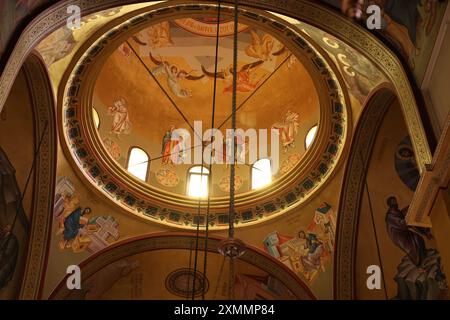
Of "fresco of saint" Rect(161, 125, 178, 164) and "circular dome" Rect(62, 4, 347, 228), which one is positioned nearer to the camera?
"circular dome" Rect(62, 4, 347, 228)

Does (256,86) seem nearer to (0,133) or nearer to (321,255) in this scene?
(321,255)

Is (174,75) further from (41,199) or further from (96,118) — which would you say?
(41,199)

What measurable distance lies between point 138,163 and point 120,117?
1129 mm

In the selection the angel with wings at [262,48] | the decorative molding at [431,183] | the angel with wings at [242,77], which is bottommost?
the decorative molding at [431,183]

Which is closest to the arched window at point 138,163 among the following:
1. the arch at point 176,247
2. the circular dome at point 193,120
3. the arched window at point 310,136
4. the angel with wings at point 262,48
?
the circular dome at point 193,120

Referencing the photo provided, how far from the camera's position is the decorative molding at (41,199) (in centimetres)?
1038

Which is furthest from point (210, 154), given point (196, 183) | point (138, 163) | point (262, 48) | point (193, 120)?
point (262, 48)

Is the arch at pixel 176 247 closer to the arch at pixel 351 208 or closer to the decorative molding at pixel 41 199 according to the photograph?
the arch at pixel 351 208

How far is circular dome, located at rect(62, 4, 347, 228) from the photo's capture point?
11.4 metres

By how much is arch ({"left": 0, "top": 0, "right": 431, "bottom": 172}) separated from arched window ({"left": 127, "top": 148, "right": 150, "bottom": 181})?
535 cm

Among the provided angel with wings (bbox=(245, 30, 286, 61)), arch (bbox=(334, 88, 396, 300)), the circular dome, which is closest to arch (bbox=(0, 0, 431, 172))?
the circular dome

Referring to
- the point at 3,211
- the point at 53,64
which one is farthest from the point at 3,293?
the point at 53,64

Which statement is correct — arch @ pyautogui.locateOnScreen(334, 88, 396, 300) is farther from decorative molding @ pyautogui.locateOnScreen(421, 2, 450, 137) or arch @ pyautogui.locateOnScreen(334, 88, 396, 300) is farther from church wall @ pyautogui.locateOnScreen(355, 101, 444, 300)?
decorative molding @ pyautogui.locateOnScreen(421, 2, 450, 137)

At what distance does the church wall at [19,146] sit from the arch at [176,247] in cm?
126
